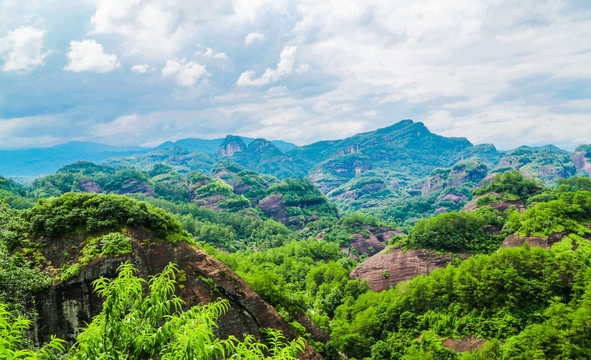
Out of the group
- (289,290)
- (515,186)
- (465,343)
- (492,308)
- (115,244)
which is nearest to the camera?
(115,244)

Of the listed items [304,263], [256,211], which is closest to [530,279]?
[304,263]

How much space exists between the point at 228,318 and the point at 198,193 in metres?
131

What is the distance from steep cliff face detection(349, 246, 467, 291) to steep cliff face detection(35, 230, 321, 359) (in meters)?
30.9

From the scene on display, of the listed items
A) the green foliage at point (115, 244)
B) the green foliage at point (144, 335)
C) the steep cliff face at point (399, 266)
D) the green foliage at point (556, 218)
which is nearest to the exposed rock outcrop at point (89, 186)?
the steep cliff face at point (399, 266)

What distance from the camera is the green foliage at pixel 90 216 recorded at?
25.0m

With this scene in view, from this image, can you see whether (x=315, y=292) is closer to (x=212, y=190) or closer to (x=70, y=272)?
(x=70, y=272)

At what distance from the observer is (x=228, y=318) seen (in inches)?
1006

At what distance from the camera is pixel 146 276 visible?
24.5 m

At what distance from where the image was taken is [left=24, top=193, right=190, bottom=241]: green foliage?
25.0 metres

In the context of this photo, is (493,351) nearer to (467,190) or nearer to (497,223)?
(497,223)

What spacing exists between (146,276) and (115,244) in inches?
147

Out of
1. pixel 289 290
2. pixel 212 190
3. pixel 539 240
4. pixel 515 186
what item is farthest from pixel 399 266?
pixel 212 190

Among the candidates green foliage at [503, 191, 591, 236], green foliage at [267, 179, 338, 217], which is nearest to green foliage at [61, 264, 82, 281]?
green foliage at [503, 191, 591, 236]

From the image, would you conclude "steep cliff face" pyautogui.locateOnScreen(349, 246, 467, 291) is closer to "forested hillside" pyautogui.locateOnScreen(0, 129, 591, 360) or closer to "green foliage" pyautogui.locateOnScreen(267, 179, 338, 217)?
"forested hillside" pyautogui.locateOnScreen(0, 129, 591, 360)
